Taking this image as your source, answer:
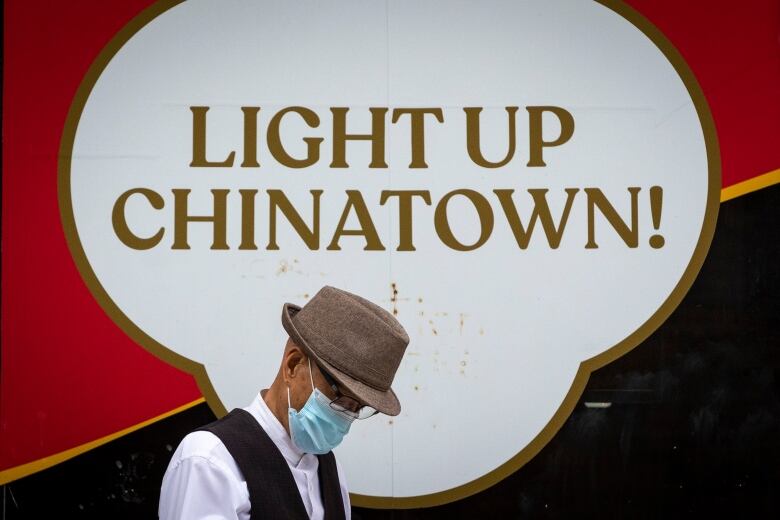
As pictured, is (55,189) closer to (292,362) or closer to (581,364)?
(292,362)

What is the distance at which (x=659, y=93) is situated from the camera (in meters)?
3.28

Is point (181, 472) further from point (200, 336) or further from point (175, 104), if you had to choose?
point (175, 104)

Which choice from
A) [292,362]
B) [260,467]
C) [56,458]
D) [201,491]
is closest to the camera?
[201,491]

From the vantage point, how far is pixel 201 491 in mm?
2232

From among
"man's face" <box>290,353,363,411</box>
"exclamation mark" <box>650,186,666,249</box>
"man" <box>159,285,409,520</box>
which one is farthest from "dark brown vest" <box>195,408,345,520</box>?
"exclamation mark" <box>650,186,666,249</box>

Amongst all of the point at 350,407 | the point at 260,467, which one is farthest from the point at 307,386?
the point at 260,467

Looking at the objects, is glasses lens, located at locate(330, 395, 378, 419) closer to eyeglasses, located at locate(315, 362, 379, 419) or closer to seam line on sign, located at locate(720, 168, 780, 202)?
eyeglasses, located at locate(315, 362, 379, 419)

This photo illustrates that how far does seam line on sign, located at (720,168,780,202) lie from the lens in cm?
326

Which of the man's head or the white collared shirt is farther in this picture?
the man's head

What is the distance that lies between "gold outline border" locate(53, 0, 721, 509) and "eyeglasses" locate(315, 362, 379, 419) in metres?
0.80

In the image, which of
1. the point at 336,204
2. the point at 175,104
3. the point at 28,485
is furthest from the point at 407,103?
the point at 28,485

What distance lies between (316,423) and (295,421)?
52mm

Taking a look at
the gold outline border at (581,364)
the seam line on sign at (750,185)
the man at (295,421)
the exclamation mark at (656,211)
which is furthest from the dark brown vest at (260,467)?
the seam line on sign at (750,185)

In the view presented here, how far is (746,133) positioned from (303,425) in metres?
1.82
